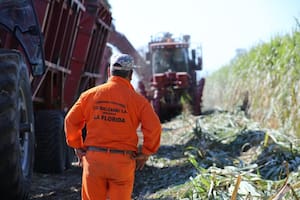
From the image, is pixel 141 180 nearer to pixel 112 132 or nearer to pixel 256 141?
pixel 256 141

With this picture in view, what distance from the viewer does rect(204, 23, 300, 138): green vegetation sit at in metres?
9.14

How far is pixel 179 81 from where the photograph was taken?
17.2 m

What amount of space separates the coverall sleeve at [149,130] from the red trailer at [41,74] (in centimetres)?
116

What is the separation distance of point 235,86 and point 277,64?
596cm

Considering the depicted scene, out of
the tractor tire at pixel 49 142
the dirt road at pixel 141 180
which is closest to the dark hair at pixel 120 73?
the dirt road at pixel 141 180

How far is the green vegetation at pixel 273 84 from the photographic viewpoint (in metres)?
9.14

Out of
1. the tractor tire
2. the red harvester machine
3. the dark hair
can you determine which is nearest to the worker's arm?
the dark hair

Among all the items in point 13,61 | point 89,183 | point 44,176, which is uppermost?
point 13,61

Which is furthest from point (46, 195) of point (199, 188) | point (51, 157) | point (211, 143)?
point (211, 143)

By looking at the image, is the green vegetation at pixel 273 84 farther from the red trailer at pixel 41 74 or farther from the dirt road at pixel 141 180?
the red trailer at pixel 41 74

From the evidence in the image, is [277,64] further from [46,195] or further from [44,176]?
[46,195]

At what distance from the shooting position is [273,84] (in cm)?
1117

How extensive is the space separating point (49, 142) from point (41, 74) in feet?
3.93

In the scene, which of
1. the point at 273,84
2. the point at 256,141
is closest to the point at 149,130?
the point at 256,141
